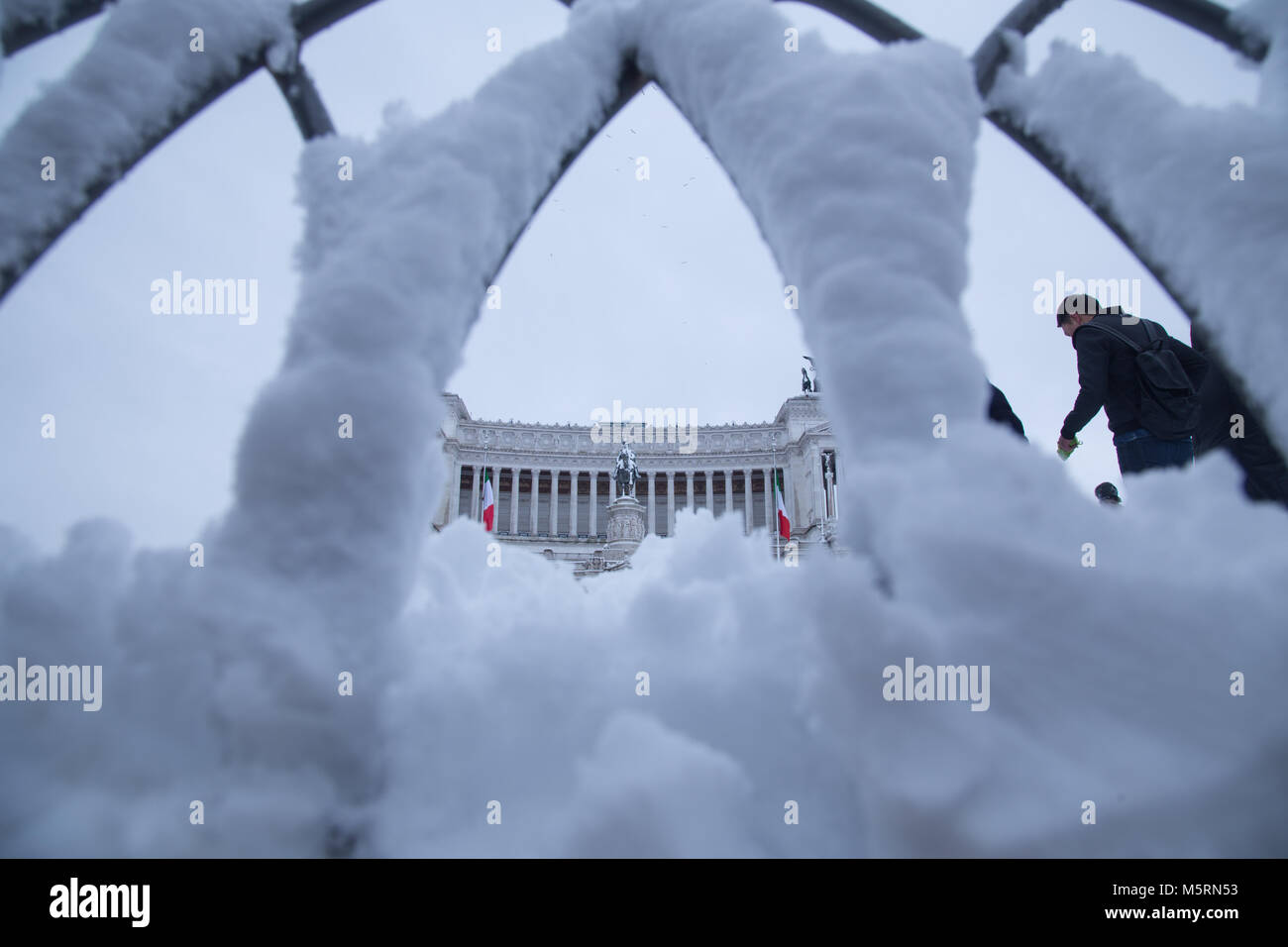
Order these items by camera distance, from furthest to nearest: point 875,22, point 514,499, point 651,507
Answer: point 651,507, point 514,499, point 875,22

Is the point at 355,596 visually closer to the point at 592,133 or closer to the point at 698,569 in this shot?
the point at 698,569

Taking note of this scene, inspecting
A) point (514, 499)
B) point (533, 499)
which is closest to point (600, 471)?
point (533, 499)

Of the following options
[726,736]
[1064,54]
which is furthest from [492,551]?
[1064,54]

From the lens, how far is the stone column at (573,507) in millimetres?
36250

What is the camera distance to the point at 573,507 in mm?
36781

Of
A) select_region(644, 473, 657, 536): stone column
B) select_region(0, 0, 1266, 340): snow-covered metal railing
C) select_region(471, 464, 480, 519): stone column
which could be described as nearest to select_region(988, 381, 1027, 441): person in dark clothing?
select_region(0, 0, 1266, 340): snow-covered metal railing

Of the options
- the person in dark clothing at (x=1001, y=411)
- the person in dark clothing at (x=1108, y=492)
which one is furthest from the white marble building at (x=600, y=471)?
the person in dark clothing at (x=1001, y=411)

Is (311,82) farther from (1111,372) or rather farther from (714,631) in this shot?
(1111,372)

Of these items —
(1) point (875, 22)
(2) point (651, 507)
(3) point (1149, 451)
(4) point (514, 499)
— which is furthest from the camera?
(2) point (651, 507)

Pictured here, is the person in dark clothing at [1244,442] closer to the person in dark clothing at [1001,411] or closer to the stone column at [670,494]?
the person in dark clothing at [1001,411]

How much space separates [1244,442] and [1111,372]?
666 millimetres

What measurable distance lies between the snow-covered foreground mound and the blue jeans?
2915 mm

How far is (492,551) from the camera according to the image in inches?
92.0

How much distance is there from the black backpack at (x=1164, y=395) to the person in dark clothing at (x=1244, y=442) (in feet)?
0.22
